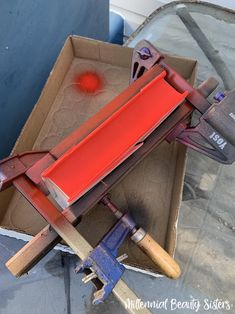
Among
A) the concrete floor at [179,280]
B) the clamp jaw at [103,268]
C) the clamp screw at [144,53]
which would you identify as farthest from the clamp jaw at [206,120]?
the clamp jaw at [103,268]

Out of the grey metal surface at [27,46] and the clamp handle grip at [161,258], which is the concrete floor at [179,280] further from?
the grey metal surface at [27,46]

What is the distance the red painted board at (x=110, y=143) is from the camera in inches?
19.7

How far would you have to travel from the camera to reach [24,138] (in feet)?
Answer: 2.32

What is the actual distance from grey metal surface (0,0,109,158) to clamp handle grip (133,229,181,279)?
0.41m

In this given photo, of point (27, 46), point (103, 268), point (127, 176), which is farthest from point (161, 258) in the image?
point (27, 46)

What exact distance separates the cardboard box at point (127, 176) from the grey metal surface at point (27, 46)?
0.05 meters

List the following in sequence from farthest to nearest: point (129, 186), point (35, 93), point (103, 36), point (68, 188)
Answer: point (103, 36)
point (35, 93)
point (129, 186)
point (68, 188)

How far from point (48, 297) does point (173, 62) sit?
529mm

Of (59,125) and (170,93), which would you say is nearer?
(170,93)

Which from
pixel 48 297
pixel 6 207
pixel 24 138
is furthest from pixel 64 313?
pixel 24 138

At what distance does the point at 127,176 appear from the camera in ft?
2.41

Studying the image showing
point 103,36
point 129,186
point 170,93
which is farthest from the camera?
point 103,36

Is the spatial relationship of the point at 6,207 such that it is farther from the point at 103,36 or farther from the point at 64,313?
the point at 103,36

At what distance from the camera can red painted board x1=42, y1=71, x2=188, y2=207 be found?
1.64 feet
